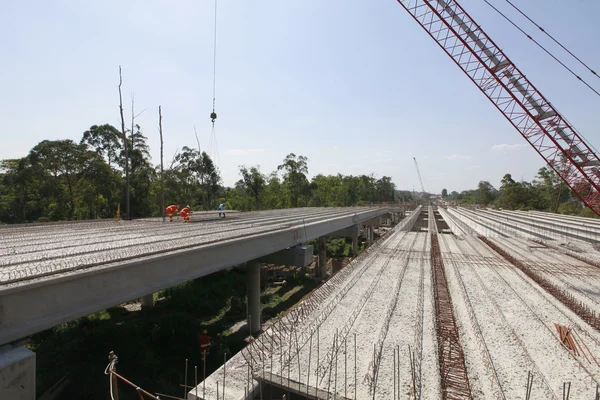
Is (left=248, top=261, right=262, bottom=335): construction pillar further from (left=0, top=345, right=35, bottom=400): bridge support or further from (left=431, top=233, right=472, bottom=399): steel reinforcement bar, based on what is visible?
(left=0, top=345, right=35, bottom=400): bridge support

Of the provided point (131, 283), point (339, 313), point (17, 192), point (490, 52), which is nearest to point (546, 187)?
point (490, 52)

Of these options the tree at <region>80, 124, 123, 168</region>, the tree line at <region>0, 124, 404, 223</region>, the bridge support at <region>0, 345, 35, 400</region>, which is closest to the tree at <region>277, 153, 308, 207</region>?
the tree line at <region>0, 124, 404, 223</region>

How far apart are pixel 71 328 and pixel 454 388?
38.8ft

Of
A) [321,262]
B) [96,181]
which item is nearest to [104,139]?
[96,181]

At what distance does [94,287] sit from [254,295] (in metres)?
7.69

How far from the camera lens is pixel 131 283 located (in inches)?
199

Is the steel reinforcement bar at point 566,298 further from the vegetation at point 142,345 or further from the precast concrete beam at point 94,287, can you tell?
the vegetation at point 142,345

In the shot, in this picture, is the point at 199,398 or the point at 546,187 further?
the point at 546,187

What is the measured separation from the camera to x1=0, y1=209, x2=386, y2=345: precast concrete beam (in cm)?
359

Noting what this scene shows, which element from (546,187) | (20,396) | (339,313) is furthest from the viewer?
(546,187)

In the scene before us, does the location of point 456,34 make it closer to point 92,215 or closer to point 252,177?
point 252,177

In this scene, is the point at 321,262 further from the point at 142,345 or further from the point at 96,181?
the point at 96,181

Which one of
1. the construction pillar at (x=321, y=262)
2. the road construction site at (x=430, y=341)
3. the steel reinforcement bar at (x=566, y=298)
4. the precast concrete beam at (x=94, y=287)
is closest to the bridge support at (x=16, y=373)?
the precast concrete beam at (x=94, y=287)

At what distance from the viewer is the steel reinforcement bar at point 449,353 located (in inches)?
167
